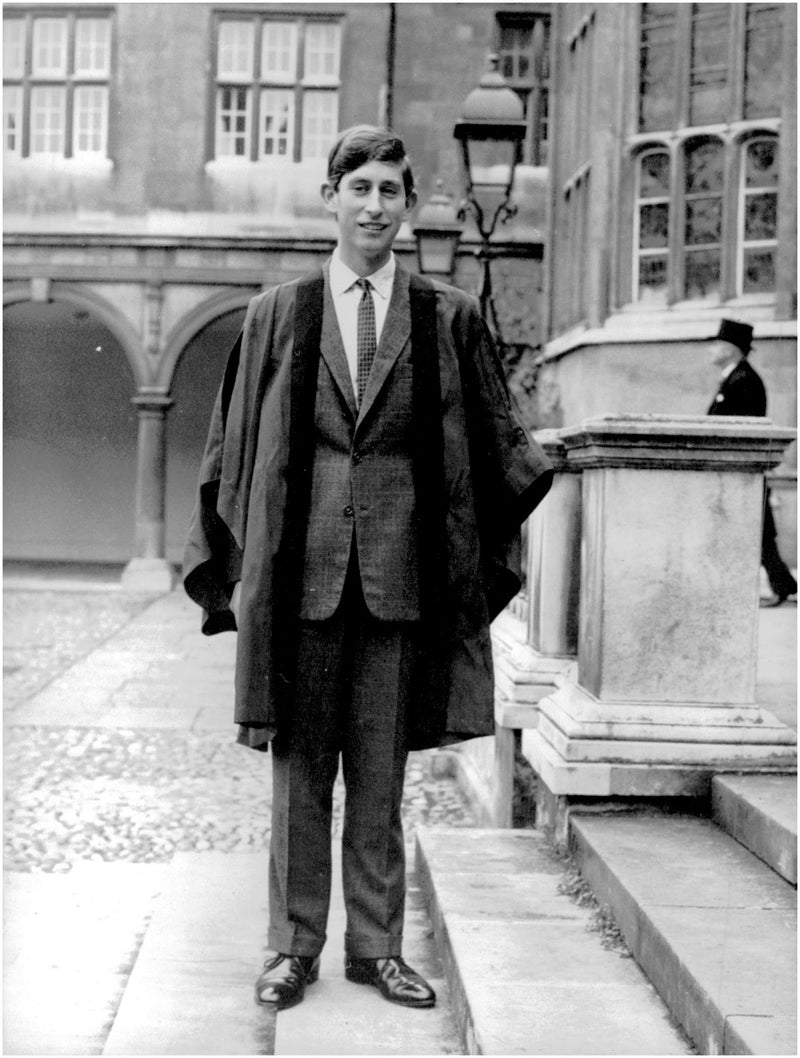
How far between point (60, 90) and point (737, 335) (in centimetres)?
1167

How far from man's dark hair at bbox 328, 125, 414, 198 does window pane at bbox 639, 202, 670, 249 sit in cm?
1118

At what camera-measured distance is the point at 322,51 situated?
704 inches

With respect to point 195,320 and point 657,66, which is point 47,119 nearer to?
point 195,320

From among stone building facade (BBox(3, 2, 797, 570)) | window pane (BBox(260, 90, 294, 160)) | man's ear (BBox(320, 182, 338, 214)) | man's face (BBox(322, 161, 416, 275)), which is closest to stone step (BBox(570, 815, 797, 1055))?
man's face (BBox(322, 161, 416, 275))

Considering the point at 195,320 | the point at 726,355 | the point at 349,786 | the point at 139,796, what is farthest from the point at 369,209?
the point at 195,320

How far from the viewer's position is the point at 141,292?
58.0 feet

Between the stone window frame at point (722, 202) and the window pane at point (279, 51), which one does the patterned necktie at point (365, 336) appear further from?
the window pane at point (279, 51)

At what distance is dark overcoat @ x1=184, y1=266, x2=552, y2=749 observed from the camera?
9.57ft

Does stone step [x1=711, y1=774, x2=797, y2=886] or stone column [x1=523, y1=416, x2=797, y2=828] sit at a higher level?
stone column [x1=523, y1=416, x2=797, y2=828]

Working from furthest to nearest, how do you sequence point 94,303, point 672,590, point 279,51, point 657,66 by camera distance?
point 279,51 < point 94,303 < point 657,66 < point 672,590

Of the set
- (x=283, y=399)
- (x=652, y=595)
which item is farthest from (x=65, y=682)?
(x=283, y=399)

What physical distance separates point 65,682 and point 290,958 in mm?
6364

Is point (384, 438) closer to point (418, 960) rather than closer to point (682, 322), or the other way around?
point (418, 960)

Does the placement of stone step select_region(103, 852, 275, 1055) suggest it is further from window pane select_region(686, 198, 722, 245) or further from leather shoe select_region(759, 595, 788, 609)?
window pane select_region(686, 198, 722, 245)
